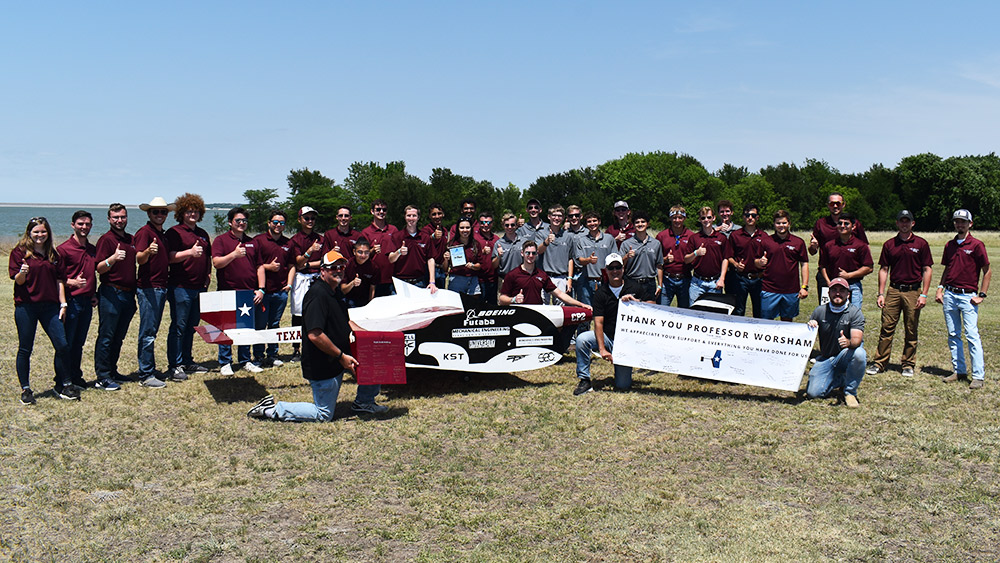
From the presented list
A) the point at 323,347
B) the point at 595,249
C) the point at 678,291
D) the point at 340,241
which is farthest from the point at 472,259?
the point at 323,347

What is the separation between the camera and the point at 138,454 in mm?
6691

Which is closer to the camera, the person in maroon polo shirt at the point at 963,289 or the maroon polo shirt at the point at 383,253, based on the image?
the person in maroon polo shirt at the point at 963,289

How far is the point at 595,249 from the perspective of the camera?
1070 centimetres

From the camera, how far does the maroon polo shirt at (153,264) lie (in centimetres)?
899

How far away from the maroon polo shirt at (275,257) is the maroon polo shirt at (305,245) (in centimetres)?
8

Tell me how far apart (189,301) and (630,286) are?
5.76m

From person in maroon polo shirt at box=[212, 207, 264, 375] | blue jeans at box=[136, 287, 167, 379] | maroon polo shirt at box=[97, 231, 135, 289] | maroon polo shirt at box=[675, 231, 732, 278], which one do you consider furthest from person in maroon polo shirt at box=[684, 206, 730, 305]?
maroon polo shirt at box=[97, 231, 135, 289]

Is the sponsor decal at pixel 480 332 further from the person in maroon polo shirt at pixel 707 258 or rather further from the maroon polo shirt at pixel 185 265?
the maroon polo shirt at pixel 185 265

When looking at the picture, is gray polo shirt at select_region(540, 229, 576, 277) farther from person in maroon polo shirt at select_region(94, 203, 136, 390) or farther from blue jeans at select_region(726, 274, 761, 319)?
person in maroon polo shirt at select_region(94, 203, 136, 390)

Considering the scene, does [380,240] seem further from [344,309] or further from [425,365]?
[344,309]

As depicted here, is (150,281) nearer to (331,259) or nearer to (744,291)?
(331,259)

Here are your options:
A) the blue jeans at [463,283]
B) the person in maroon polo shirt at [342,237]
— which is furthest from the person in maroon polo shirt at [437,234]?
the person in maroon polo shirt at [342,237]

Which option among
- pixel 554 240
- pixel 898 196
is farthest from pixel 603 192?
pixel 554 240

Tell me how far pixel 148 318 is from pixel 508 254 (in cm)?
500
